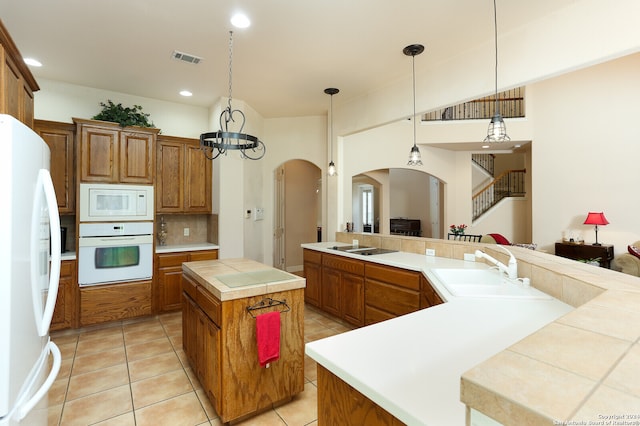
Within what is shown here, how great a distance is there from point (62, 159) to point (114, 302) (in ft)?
6.01

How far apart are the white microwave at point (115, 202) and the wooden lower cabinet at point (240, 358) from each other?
2.07 meters

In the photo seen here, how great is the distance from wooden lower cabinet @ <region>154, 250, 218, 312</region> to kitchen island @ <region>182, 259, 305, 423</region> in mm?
1874

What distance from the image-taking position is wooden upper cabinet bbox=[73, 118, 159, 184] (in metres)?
3.66

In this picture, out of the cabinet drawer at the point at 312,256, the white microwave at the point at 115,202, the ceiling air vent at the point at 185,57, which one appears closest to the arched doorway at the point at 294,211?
the cabinet drawer at the point at 312,256

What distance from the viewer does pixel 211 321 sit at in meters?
2.13

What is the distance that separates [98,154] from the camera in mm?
3738

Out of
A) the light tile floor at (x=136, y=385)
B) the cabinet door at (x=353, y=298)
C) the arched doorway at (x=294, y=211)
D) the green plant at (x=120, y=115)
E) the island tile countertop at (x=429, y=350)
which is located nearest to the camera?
the island tile countertop at (x=429, y=350)

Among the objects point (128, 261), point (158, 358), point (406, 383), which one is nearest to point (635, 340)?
point (406, 383)

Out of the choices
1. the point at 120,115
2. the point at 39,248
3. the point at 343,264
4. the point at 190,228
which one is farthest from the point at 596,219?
the point at 120,115

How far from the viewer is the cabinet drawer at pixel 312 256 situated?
4.07m

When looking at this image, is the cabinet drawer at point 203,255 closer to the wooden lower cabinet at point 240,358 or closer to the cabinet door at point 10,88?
the wooden lower cabinet at point 240,358

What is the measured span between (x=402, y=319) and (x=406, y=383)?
55cm

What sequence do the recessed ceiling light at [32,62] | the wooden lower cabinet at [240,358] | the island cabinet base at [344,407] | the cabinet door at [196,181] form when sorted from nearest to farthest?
the island cabinet base at [344,407] < the wooden lower cabinet at [240,358] < the recessed ceiling light at [32,62] < the cabinet door at [196,181]

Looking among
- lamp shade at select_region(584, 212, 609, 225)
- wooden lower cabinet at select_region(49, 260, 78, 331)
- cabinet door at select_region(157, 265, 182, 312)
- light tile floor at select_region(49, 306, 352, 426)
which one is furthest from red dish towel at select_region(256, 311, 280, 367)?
lamp shade at select_region(584, 212, 609, 225)
